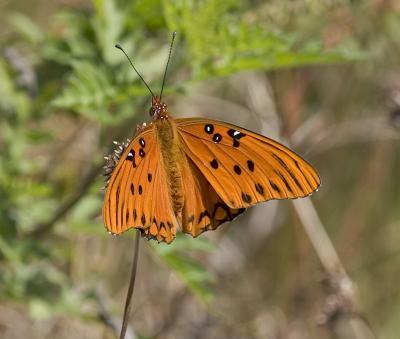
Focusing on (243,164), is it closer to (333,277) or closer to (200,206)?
(200,206)

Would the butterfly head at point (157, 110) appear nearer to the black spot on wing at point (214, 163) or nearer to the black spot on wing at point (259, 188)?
the black spot on wing at point (214, 163)

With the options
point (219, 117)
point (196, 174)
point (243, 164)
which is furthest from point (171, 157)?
point (219, 117)

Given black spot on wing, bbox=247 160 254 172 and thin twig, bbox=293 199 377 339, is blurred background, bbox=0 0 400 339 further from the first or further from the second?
black spot on wing, bbox=247 160 254 172

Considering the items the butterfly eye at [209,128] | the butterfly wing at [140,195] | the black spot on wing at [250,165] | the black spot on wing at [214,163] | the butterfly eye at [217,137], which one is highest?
the butterfly eye at [209,128]

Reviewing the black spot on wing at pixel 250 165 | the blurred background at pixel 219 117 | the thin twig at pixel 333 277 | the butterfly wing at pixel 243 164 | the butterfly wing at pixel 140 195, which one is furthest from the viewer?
the thin twig at pixel 333 277

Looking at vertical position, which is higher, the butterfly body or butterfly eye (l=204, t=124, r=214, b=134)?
butterfly eye (l=204, t=124, r=214, b=134)

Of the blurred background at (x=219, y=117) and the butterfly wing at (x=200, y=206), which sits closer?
the butterfly wing at (x=200, y=206)

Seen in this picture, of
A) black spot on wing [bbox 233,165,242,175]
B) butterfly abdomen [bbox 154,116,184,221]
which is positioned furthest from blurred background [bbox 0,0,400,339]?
black spot on wing [bbox 233,165,242,175]

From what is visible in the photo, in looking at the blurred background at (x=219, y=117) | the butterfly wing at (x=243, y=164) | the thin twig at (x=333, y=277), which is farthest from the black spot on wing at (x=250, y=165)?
the thin twig at (x=333, y=277)
